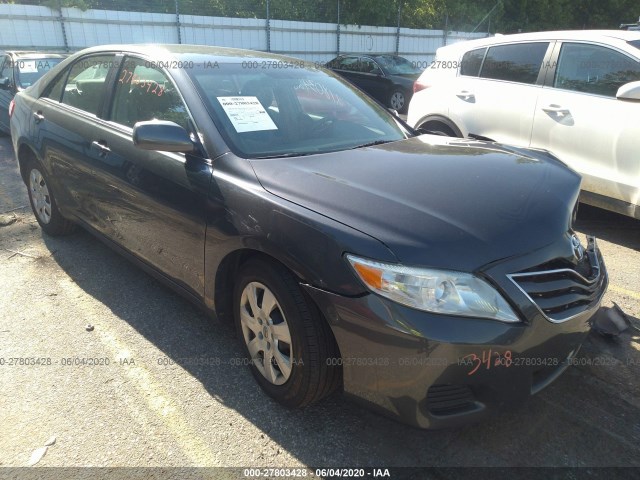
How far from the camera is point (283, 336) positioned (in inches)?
90.7

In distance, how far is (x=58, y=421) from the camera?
2432 millimetres

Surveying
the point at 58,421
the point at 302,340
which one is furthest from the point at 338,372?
the point at 58,421

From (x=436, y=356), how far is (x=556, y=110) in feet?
12.2

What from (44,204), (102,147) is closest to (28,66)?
(44,204)

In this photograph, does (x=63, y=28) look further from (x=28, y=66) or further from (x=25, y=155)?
(x=25, y=155)

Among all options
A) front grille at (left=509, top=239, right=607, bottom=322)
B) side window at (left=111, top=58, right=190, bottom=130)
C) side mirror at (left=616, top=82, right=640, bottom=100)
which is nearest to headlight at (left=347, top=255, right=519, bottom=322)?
front grille at (left=509, top=239, right=607, bottom=322)

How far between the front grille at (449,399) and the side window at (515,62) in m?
3.99

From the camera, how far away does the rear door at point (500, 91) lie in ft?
16.3

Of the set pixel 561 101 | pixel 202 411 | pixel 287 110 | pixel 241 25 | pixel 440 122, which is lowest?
pixel 202 411

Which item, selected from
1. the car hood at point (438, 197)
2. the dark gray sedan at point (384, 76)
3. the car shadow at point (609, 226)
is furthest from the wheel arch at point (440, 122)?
the dark gray sedan at point (384, 76)

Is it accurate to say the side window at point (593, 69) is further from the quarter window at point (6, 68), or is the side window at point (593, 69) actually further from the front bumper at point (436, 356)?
the quarter window at point (6, 68)

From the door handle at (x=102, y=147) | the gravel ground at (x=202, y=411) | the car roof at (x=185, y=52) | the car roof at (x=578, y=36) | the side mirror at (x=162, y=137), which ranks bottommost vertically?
the gravel ground at (x=202, y=411)

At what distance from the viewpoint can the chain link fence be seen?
1472cm

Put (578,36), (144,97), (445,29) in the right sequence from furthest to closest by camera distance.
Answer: (445,29) < (578,36) < (144,97)
